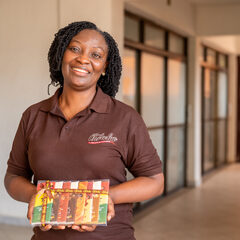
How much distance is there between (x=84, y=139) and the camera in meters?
1.60

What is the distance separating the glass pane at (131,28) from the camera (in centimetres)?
551

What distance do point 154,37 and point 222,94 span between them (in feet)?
13.2

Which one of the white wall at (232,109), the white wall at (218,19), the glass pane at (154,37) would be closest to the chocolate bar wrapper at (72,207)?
the glass pane at (154,37)

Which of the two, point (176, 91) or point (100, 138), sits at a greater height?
point (176, 91)

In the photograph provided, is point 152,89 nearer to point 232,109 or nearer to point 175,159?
point 175,159

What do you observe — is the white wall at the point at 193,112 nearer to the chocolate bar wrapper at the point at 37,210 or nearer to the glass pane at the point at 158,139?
the glass pane at the point at 158,139

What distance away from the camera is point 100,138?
1.59 meters

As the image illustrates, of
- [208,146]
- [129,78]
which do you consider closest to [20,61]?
[129,78]

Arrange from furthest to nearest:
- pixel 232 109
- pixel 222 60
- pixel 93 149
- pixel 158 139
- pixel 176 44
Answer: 1. pixel 232 109
2. pixel 222 60
3. pixel 176 44
4. pixel 158 139
5. pixel 93 149

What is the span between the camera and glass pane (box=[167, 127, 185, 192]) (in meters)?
6.99

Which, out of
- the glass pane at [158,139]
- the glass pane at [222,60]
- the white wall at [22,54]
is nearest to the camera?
the white wall at [22,54]

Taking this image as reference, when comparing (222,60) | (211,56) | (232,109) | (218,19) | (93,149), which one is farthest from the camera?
(232,109)

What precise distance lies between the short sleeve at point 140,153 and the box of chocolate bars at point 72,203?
0.17m

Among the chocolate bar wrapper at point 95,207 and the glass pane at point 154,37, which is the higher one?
the glass pane at point 154,37
